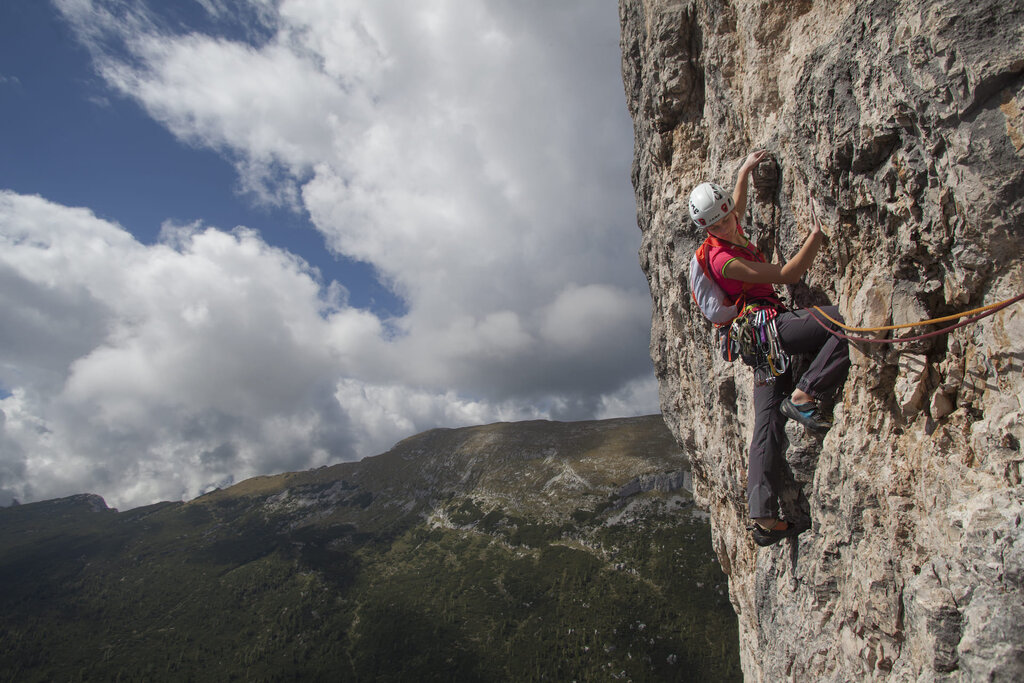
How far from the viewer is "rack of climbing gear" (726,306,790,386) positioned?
6.45 meters

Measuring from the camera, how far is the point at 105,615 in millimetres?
185875

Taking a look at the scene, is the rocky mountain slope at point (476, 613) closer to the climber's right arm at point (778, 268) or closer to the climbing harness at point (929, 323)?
the climbing harness at point (929, 323)

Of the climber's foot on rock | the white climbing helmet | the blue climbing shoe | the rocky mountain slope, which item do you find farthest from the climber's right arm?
the rocky mountain slope

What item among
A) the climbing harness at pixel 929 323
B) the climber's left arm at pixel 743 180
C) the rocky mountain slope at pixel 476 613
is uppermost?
the climber's left arm at pixel 743 180

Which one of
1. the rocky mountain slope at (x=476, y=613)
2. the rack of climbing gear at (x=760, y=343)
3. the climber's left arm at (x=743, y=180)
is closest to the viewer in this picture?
the rack of climbing gear at (x=760, y=343)

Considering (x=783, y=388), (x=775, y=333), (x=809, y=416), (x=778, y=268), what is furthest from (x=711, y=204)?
(x=809, y=416)

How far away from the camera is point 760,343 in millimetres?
6527

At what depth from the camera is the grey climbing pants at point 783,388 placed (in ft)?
20.2

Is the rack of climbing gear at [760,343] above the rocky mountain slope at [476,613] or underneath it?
above

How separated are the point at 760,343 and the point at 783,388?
991mm

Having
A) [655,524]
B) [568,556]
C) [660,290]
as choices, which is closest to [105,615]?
[568,556]

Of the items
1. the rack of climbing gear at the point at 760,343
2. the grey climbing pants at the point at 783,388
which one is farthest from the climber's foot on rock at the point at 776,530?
the rack of climbing gear at the point at 760,343

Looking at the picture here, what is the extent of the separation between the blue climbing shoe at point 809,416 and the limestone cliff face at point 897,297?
0.59 ft

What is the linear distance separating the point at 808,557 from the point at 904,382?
3.06 m
